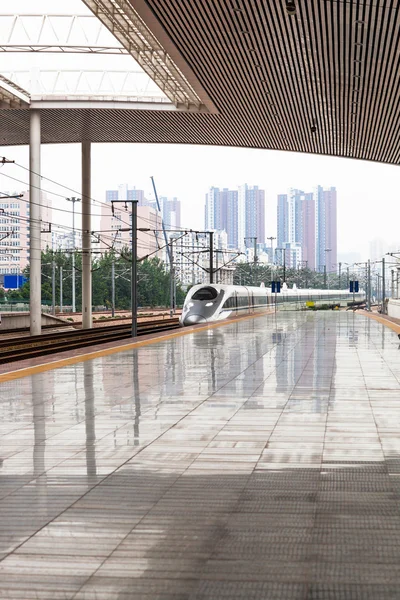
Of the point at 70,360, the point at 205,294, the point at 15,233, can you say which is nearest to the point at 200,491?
the point at 70,360

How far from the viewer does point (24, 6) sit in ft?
78.4

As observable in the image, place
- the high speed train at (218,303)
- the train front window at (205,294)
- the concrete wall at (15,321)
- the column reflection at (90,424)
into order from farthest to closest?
the concrete wall at (15,321) < the train front window at (205,294) < the high speed train at (218,303) < the column reflection at (90,424)

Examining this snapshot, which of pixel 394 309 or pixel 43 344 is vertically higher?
pixel 394 309

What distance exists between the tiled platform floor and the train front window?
23775mm

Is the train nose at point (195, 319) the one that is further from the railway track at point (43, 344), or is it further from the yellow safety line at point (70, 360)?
the yellow safety line at point (70, 360)

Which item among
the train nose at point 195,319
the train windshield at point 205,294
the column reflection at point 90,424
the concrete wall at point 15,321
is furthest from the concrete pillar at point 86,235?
the column reflection at point 90,424

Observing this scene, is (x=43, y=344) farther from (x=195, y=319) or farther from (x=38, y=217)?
(x=195, y=319)

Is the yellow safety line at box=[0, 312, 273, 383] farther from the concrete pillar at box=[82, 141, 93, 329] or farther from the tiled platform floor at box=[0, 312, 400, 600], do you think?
the concrete pillar at box=[82, 141, 93, 329]

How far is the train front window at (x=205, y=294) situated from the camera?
1364 inches

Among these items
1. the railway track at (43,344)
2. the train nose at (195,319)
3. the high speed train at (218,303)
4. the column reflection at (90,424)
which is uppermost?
the high speed train at (218,303)

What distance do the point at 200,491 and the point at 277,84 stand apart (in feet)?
70.3

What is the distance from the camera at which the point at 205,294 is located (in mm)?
34938

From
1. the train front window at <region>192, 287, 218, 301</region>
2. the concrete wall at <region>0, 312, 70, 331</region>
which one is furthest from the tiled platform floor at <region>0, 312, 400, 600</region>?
the concrete wall at <region>0, 312, 70, 331</region>

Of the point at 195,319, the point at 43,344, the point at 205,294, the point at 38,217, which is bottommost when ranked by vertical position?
the point at 43,344
